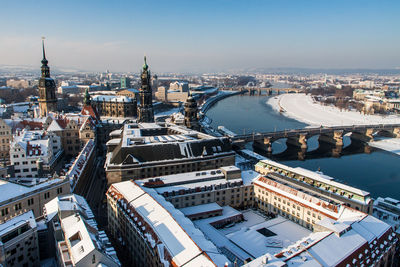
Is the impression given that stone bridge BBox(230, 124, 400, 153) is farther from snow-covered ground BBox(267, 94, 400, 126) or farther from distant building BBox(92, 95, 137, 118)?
distant building BBox(92, 95, 137, 118)

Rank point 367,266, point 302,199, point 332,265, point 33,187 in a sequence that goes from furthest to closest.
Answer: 1. point 302,199
2. point 33,187
3. point 367,266
4. point 332,265

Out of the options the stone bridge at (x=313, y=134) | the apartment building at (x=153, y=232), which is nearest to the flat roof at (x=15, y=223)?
the apartment building at (x=153, y=232)

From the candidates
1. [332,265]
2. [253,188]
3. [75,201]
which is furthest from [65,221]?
[253,188]

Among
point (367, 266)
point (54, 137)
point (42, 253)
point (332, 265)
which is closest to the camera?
point (332, 265)

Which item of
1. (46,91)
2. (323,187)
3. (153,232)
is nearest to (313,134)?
(323,187)

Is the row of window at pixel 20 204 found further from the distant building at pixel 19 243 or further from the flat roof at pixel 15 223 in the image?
the distant building at pixel 19 243

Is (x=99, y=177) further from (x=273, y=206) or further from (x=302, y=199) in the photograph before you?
(x=302, y=199)
